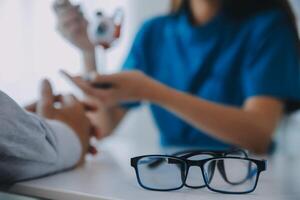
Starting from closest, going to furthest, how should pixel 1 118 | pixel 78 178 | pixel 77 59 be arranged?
pixel 1 118
pixel 78 178
pixel 77 59

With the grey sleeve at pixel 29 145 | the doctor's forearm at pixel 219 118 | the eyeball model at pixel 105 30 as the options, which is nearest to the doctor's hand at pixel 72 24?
the eyeball model at pixel 105 30

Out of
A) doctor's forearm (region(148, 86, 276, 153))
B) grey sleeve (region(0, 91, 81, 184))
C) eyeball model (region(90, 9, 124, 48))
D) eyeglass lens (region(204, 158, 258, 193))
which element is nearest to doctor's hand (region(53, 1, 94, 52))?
eyeball model (region(90, 9, 124, 48))

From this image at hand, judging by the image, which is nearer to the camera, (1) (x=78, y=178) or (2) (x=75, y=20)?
(1) (x=78, y=178)

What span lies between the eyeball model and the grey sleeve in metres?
0.24

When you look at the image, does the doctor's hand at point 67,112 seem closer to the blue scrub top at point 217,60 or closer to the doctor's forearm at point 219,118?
the doctor's forearm at point 219,118

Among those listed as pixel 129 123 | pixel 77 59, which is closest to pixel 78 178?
pixel 77 59

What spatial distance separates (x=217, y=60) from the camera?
35.9 inches

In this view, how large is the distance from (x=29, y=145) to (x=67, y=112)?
16 cm

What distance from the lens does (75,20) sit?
2.41 feet

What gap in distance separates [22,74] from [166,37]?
0.38 m

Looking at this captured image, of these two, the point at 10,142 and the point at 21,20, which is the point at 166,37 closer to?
the point at 21,20

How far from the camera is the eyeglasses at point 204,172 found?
390mm

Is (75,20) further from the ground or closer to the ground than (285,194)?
further from the ground

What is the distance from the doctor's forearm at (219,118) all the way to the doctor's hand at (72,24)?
194 mm
